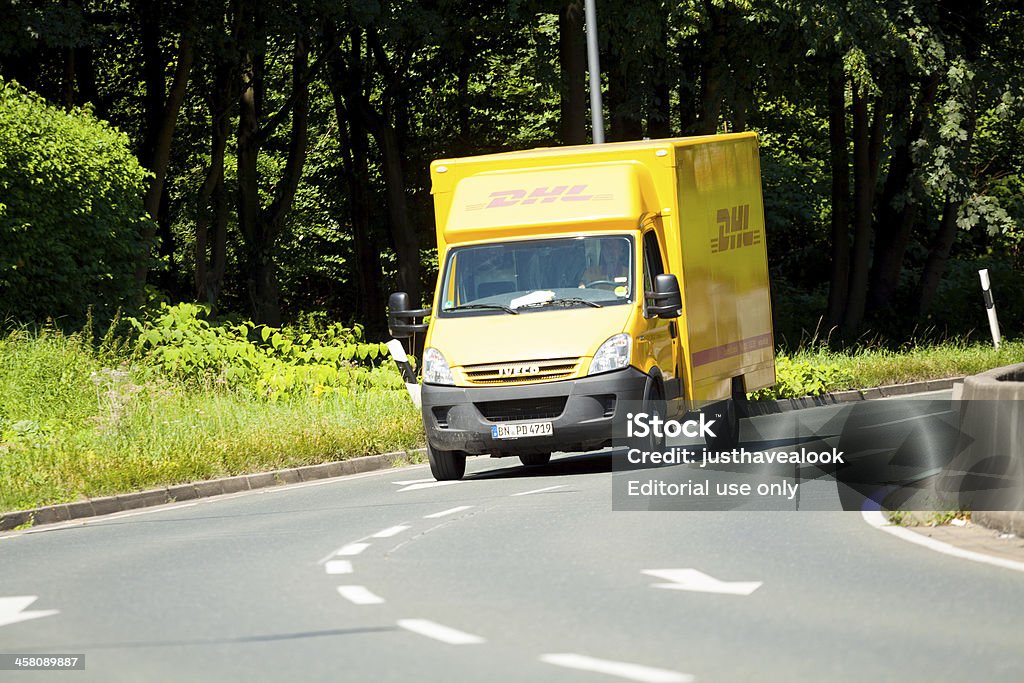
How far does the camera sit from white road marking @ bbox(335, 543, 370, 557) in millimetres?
11180

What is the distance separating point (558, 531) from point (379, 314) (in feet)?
97.2

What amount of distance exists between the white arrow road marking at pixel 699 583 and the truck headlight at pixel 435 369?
569 cm

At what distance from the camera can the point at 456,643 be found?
25.7ft

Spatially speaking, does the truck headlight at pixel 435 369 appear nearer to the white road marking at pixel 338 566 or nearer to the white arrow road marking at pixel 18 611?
the white road marking at pixel 338 566

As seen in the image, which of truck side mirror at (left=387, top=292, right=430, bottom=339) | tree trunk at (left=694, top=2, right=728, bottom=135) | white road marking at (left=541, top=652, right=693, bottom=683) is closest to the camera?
white road marking at (left=541, top=652, right=693, bottom=683)

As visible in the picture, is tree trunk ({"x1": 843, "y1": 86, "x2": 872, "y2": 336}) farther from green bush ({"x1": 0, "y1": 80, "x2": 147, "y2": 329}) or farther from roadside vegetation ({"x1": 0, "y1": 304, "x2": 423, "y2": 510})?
green bush ({"x1": 0, "y1": 80, "x2": 147, "y2": 329})

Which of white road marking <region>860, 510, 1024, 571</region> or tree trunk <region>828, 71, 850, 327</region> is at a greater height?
tree trunk <region>828, 71, 850, 327</region>

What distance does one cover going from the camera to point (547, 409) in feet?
49.1

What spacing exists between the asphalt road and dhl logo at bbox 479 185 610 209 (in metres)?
3.49

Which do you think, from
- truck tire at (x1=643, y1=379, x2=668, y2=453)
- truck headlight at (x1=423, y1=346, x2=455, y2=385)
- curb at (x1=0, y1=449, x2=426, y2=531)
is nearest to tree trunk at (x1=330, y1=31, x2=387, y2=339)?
curb at (x1=0, y1=449, x2=426, y2=531)

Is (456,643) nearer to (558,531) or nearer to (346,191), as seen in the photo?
(558,531)

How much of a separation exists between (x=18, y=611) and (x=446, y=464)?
23.3 feet

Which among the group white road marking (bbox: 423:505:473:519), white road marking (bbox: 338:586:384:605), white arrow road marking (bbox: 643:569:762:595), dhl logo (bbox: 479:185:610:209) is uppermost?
dhl logo (bbox: 479:185:610:209)

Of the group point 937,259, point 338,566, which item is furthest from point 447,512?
point 937,259
